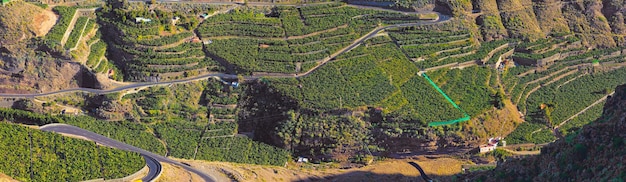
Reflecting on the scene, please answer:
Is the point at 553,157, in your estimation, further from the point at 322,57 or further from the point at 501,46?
the point at 501,46

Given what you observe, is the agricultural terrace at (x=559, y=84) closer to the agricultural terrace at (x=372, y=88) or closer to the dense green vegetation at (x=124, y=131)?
the agricultural terrace at (x=372, y=88)

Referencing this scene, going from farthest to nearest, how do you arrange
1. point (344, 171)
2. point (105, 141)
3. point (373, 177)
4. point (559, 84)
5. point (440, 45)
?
1. point (440, 45)
2. point (559, 84)
3. point (344, 171)
4. point (105, 141)
5. point (373, 177)

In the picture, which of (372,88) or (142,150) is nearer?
(142,150)

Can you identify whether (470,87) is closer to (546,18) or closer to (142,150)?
(546,18)

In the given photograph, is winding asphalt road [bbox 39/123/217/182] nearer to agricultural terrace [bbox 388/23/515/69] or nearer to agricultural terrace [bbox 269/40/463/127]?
agricultural terrace [bbox 269/40/463/127]

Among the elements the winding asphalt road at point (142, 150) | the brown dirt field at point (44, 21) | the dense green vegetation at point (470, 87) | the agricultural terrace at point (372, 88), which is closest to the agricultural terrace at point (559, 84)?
the dense green vegetation at point (470, 87)

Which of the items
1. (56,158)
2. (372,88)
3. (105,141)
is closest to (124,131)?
(105,141)

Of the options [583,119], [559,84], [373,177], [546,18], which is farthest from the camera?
[546,18]

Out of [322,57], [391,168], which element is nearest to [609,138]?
[391,168]
